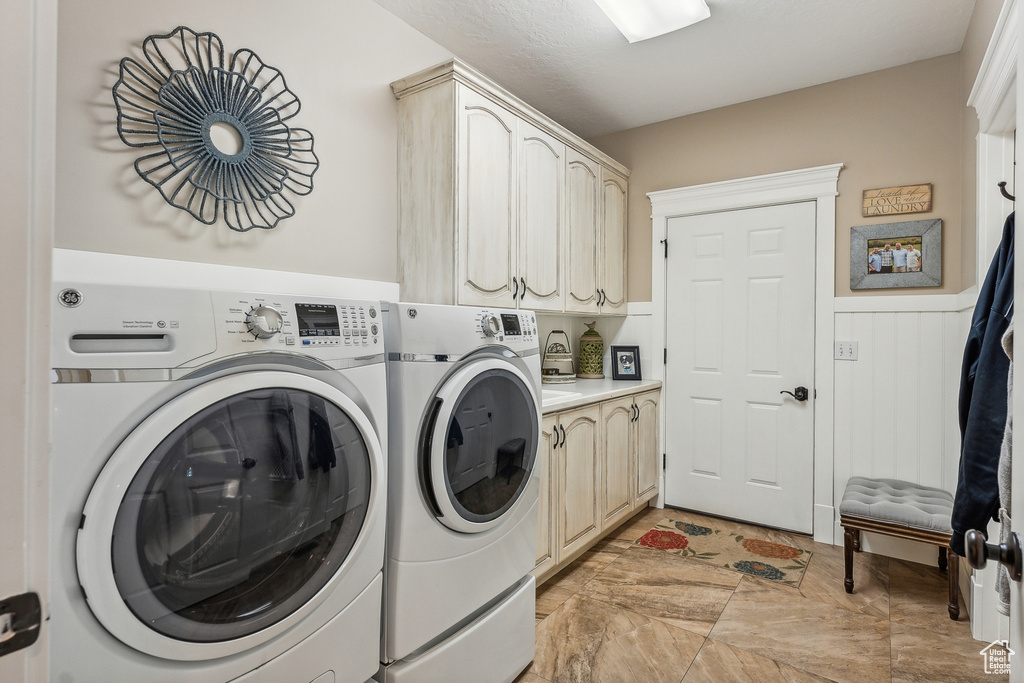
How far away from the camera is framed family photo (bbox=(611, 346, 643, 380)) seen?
11.1 feet

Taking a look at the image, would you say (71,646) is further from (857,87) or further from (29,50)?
(857,87)

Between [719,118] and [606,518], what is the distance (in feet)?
7.95

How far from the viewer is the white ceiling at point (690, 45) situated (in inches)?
87.4

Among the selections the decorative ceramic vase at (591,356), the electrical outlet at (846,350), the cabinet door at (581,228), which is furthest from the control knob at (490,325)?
the electrical outlet at (846,350)

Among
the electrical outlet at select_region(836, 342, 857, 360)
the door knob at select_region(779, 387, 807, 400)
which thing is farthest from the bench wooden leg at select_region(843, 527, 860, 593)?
the electrical outlet at select_region(836, 342, 857, 360)

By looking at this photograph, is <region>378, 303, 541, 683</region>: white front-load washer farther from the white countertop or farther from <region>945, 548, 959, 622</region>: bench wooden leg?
<region>945, 548, 959, 622</region>: bench wooden leg

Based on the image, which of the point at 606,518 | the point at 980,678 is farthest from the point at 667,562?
the point at 980,678

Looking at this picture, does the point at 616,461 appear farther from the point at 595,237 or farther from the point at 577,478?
the point at 595,237

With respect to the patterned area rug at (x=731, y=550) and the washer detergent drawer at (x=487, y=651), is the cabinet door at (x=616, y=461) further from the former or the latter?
the washer detergent drawer at (x=487, y=651)

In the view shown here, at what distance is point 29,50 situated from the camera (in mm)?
459

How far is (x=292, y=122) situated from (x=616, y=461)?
7.05ft

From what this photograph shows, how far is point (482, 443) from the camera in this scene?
5.06 ft

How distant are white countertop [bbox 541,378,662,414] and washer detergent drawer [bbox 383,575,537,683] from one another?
712 millimetres

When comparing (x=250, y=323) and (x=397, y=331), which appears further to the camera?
(x=397, y=331)
